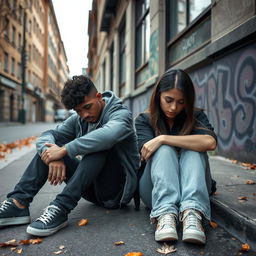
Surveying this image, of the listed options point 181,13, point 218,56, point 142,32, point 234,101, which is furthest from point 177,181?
point 142,32

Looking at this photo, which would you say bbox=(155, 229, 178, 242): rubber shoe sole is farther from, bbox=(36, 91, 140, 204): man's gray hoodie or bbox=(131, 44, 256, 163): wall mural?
bbox=(131, 44, 256, 163): wall mural

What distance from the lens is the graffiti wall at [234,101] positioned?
401cm

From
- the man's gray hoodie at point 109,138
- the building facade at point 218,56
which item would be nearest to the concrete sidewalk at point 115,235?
the man's gray hoodie at point 109,138

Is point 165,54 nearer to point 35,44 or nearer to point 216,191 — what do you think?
point 216,191

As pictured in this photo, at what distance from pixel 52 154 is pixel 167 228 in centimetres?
106

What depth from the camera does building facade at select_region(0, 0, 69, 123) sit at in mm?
24547

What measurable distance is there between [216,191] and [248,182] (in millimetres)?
561

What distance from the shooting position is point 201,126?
2.36 metres

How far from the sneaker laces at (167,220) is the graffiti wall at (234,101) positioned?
8.20ft

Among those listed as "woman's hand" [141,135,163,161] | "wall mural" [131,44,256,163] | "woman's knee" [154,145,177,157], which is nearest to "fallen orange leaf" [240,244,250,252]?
"woman's knee" [154,145,177,157]

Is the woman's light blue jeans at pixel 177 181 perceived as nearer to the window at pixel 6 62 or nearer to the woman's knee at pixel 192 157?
the woman's knee at pixel 192 157

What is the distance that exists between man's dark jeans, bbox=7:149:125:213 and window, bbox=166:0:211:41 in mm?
4553

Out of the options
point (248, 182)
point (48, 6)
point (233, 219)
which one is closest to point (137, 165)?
point (233, 219)

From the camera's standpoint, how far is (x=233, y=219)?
211cm
